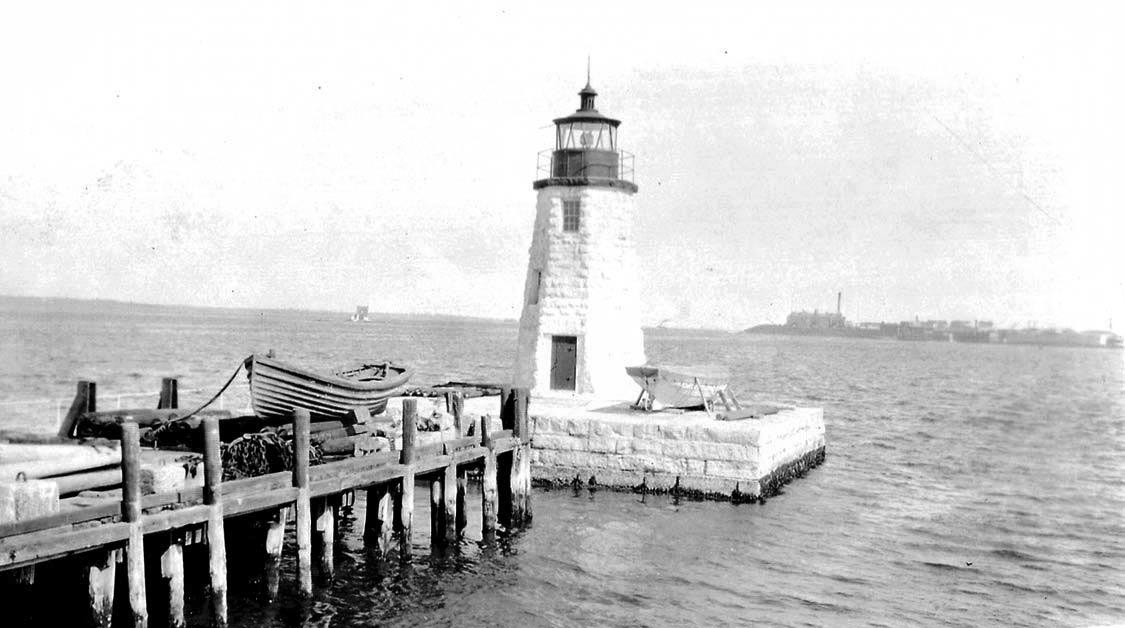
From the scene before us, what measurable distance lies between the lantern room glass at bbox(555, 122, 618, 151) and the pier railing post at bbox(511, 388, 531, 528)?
9.82 m

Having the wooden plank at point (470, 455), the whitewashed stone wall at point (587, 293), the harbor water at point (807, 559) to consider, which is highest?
the whitewashed stone wall at point (587, 293)

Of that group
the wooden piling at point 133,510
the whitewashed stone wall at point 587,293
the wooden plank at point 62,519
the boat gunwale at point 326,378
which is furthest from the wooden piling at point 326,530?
the whitewashed stone wall at point 587,293

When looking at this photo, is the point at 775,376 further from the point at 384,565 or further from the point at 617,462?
the point at 384,565

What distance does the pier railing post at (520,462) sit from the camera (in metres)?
Answer: 17.8

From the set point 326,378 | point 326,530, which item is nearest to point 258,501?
point 326,530

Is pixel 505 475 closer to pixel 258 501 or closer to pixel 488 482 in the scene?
pixel 488 482

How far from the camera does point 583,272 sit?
25078 mm

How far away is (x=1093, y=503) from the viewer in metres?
23.8

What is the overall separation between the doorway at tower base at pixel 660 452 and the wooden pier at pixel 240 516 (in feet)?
9.88

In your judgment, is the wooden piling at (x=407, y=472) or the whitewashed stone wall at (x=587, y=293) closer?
the wooden piling at (x=407, y=472)

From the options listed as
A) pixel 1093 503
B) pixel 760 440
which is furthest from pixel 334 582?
pixel 1093 503

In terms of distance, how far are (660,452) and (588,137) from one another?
950 cm

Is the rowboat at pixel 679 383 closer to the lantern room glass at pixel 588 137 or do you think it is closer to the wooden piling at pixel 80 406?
the lantern room glass at pixel 588 137

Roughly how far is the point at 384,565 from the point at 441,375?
46.1m
